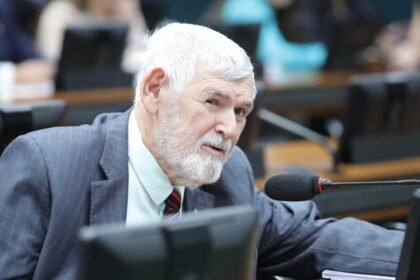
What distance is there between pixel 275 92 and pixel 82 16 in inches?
60.5

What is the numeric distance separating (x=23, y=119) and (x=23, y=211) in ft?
2.30

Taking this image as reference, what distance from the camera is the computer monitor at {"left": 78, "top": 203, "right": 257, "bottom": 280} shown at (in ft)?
3.98

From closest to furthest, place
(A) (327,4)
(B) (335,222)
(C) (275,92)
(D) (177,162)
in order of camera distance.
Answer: (D) (177,162) < (B) (335,222) < (C) (275,92) < (A) (327,4)

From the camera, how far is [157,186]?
1.90 m

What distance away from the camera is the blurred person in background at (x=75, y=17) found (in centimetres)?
586

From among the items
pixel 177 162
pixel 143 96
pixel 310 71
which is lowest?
pixel 310 71

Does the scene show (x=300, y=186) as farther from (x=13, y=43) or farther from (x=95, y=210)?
(x=13, y=43)

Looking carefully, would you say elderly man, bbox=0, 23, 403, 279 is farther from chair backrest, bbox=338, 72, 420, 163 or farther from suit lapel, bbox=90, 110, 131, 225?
chair backrest, bbox=338, 72, 420, 163

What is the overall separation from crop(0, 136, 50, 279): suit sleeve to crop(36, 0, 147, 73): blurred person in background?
3800mm

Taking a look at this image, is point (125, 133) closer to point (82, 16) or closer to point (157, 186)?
point (157, 186)

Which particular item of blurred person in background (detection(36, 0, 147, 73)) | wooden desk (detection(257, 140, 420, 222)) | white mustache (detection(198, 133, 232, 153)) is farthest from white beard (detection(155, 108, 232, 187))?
blurred person in background (detection(36, 0, 147, 73))

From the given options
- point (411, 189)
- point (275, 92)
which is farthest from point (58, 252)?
point (275, 92)

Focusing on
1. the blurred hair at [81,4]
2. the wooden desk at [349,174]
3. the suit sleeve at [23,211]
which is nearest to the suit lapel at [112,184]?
the suit sleeve at [23,211]

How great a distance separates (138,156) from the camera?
1.91 meters
